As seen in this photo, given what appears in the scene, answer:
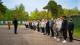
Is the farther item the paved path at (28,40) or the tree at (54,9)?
the tree at (54,9)

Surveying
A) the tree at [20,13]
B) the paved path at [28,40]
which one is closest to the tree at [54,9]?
the tree at [20,13]

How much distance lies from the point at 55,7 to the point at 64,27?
78.1 meters

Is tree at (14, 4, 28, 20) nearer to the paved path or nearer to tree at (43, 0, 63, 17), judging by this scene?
tree at (43, 0, 63, 17)

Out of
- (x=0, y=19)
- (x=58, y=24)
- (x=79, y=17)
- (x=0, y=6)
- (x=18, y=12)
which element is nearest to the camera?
(x=58, y=24)

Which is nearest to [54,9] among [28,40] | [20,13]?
[20,13]

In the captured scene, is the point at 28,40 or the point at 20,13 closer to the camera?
the point at 28,40

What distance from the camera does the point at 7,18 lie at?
164875 millimetres

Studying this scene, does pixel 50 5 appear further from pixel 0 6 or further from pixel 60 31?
pixel 60 31

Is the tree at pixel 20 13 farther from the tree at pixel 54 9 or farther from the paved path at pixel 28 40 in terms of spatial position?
the paved path at pixel 28 40

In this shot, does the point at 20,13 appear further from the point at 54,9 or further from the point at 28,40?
the point at 28,40

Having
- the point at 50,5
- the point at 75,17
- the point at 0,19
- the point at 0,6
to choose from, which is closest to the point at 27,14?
the point at 0,19

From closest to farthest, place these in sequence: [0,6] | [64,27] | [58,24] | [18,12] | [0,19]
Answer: [64,27], [58,24], [0,6], [0,19], [18,12]

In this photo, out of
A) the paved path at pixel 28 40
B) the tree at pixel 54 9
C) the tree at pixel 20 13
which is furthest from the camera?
the tree at pixel 20 13

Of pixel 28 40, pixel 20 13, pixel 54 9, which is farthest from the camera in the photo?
pixel 20 13
